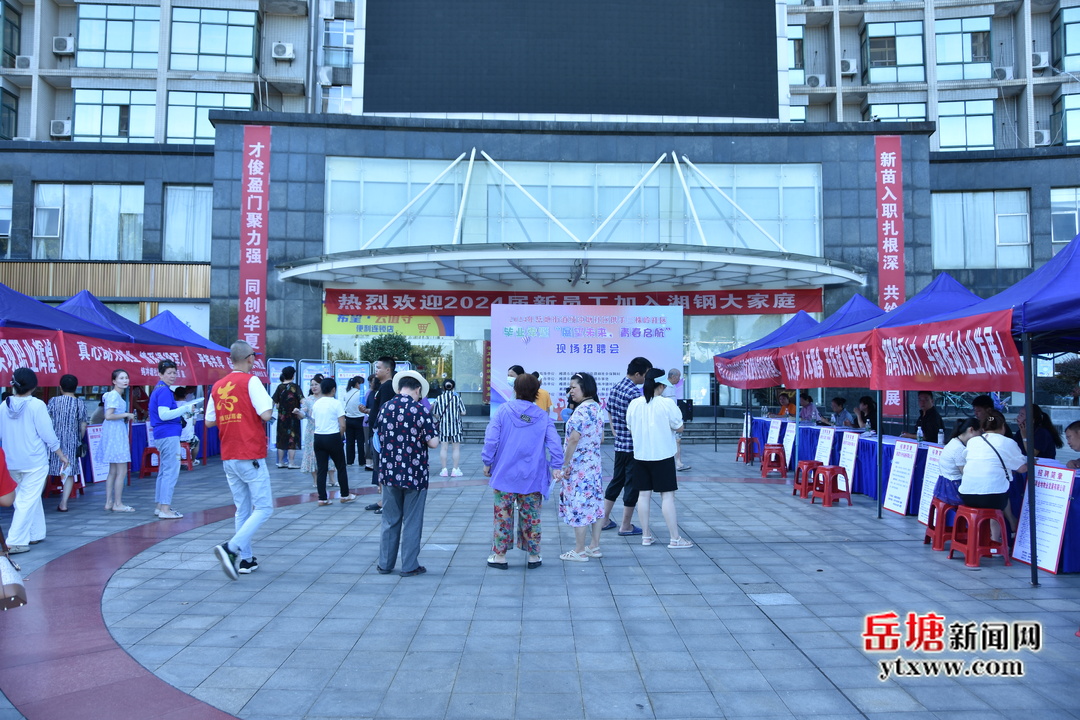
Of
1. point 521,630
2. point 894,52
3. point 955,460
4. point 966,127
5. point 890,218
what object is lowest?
point 521,630

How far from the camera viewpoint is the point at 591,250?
17500 mm

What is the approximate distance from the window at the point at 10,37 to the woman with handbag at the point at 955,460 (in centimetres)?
3298

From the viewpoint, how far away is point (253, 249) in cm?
2111

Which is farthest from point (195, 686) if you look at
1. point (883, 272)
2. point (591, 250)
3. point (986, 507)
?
point (883, 272)

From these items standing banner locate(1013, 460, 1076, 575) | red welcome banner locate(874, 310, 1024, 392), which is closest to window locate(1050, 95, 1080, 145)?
red welcome banner locate(874, 310, 1024, 392)

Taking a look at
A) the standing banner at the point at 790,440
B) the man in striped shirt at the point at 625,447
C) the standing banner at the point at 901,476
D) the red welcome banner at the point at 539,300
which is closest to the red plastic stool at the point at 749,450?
the standing banner at the point at 790,440

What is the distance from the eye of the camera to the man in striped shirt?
7.70 m

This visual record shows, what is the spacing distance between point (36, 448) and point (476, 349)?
15.7 metres

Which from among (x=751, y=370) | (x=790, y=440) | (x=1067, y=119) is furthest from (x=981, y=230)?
(x=790, y=440)

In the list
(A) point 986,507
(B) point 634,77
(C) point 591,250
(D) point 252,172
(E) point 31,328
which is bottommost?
(A) point 986,507

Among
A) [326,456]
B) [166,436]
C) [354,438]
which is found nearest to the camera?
[166,436]

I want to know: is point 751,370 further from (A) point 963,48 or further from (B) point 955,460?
(A) point 963,48

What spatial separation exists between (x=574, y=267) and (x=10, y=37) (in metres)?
23.9

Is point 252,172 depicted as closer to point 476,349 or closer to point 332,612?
point 476,349
